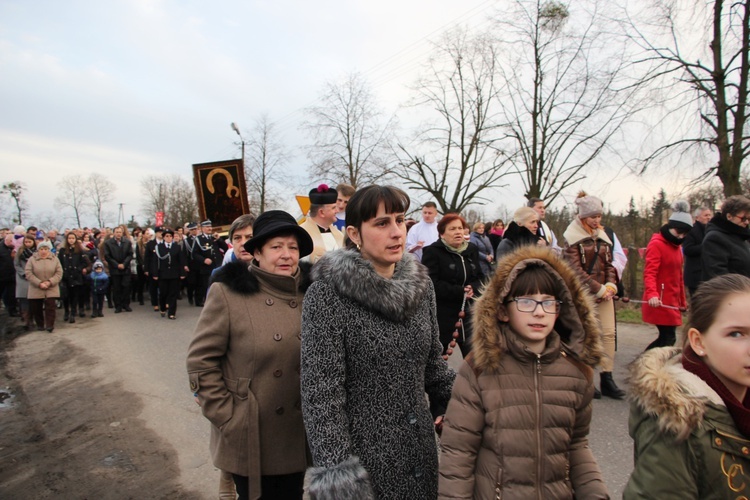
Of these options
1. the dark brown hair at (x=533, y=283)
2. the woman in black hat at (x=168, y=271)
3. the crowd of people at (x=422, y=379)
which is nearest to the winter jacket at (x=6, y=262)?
the woman in black hat at (x=168, y=271)

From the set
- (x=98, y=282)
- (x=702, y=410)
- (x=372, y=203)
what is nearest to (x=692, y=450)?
(x=702, y=410)

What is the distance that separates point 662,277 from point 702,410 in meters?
4.86

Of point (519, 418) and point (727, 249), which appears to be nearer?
point (519, 418)

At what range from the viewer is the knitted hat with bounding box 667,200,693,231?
5.51 metres

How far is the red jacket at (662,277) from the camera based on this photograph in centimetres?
564

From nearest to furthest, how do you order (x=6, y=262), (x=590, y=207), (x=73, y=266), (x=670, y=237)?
(x=590, y=207)
(x=670, y=237)
(x=73, y=266)
(x=6, y=262)

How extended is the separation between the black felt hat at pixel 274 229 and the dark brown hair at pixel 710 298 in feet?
5.97

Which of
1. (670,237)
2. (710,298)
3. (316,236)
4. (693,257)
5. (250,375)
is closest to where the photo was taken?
(710,298)

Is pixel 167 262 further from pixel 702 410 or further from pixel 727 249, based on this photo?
pixel 702 410

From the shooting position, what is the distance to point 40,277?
9.85 m

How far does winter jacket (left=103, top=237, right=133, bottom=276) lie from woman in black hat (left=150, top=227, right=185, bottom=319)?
109cm

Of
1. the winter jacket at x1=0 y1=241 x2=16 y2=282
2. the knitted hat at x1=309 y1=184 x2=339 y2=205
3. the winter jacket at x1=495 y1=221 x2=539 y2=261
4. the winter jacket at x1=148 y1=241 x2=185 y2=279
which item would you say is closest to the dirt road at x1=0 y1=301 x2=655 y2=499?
the winter jacket at x1=495 y1=221 x2=539 y2=261

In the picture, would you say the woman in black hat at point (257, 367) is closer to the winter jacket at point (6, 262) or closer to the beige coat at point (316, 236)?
the beige coat at point (316, 236)

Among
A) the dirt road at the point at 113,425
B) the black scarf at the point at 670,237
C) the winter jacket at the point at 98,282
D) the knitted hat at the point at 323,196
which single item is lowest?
the dirt road at the point at 113,425
